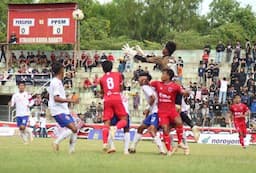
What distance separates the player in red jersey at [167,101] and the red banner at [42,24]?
33.5m

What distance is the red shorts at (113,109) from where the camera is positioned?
57.0ft

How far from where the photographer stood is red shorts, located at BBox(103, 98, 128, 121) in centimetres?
1736

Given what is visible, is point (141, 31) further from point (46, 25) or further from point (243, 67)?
point (243, 67)

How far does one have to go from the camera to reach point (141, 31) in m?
100

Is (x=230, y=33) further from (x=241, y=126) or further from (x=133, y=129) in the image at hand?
(x=241, y=126)

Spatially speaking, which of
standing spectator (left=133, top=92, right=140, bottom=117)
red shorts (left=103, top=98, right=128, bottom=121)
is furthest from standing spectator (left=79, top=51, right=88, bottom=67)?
red shorts (left=103, top=98, right=128, bottom=121)

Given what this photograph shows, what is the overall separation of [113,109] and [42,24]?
34980 mm

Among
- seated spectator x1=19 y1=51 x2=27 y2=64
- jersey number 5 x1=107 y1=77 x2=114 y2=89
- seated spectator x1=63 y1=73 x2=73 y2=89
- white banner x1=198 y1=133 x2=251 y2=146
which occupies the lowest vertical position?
white banner x1=198 y1=133 x2=251 y2=146

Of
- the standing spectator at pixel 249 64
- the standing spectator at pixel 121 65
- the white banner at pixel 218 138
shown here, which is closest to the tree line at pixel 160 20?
the standing spectator at pixel 121 65

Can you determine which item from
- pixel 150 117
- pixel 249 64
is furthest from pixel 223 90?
pixel 150 117

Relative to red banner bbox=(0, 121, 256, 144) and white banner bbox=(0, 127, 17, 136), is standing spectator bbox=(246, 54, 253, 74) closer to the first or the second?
red banner bbox=(0, 121, 256, 144)

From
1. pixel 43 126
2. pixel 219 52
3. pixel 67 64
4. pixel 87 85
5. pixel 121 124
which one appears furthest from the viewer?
pixel 67 64

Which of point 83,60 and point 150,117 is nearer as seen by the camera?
point 150,117

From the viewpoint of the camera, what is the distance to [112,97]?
17.4 metres
